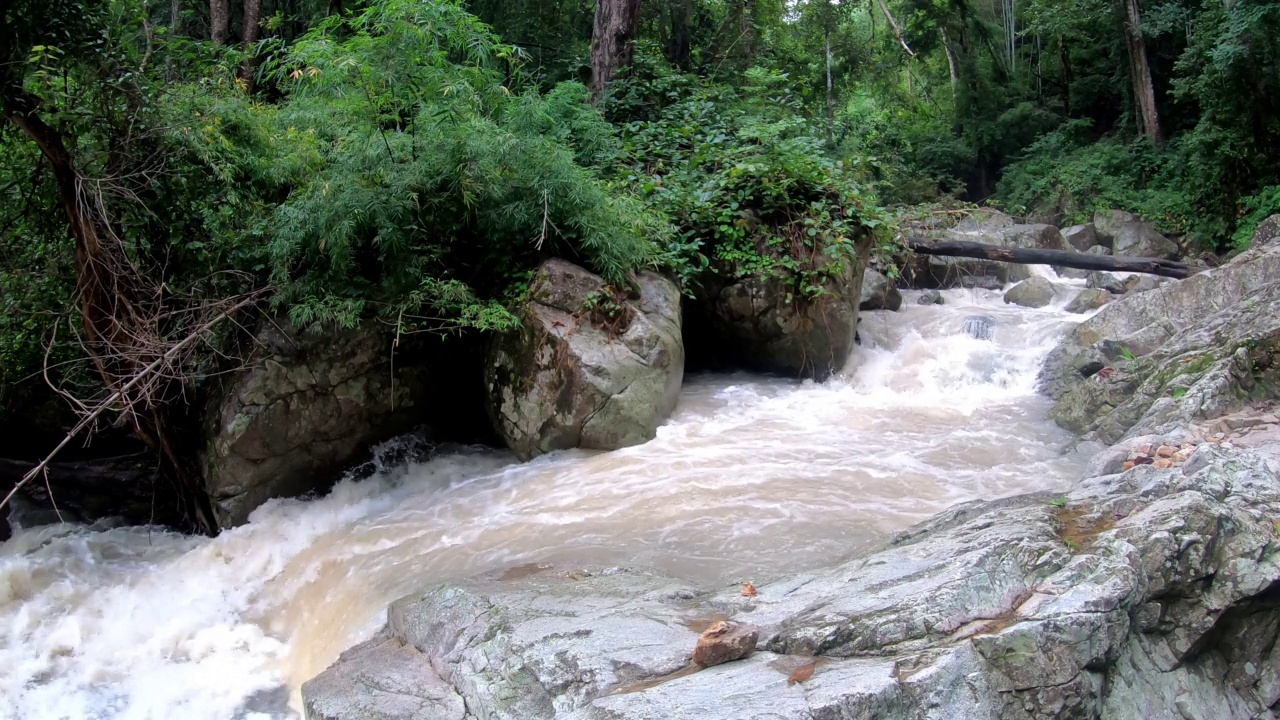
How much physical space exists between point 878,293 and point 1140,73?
974cm

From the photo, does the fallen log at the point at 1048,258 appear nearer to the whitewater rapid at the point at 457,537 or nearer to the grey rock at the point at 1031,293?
the grey rock at the point at 1031,293

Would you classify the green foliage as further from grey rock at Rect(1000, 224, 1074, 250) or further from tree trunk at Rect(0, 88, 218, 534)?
grey rock at Rect(1000, 224, 1074, 250)

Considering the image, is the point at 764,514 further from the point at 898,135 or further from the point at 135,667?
the point at 898,135

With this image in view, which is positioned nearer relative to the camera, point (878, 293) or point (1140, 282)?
point (878, 293)

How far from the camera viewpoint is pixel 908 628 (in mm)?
2893

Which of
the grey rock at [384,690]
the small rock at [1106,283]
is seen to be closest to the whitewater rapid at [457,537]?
the grey rock at [384,690]

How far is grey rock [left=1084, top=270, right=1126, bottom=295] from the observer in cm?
1144

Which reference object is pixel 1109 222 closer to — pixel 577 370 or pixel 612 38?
pixel 612 38

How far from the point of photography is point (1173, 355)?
253 inches

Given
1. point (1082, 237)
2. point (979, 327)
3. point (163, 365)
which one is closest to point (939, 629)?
point (163, 365)

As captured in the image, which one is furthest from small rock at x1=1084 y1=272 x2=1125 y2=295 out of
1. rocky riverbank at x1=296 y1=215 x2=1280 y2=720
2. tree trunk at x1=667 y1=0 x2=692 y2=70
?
rocky riverbank at x1=296 y1=215 x2=1280 y2=720

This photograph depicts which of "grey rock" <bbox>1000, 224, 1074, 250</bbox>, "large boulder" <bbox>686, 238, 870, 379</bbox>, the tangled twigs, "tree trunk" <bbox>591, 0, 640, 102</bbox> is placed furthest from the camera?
"grey rock" <bbox>1000, 224, 1074, 250</bbox>

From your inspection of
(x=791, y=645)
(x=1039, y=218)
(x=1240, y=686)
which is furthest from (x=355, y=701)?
(x=1039, y=218)

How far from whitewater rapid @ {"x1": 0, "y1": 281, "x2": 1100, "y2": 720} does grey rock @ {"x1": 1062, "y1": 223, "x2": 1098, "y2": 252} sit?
27.8 ft
